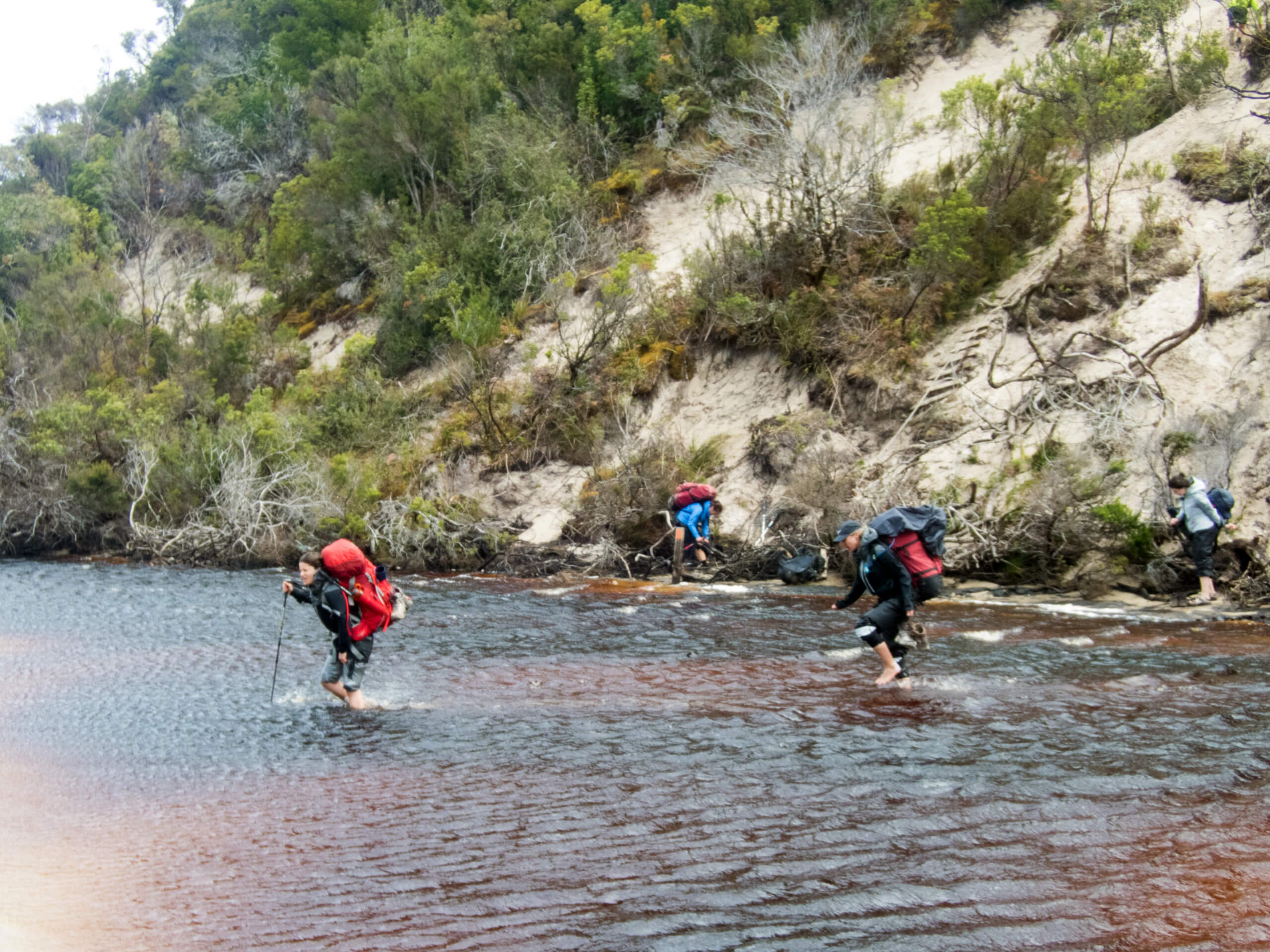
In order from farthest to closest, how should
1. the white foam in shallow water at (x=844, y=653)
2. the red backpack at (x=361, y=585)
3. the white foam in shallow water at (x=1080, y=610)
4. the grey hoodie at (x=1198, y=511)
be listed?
the white foam in shallow water at (x=1080, y=610) < the grey hoodie at (x=1198, y=511) < the white foam in shallow water at (x=844, y=653) < the red backpack at (x=361, y=585)

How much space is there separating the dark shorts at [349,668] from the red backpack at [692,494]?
7567 mm

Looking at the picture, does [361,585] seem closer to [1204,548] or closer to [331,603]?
[331,603]

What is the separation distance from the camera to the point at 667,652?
11883 millimetres

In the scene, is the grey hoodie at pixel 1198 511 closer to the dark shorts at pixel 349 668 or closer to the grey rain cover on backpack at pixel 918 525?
the grey rain cover on backpack at pixel 918 525

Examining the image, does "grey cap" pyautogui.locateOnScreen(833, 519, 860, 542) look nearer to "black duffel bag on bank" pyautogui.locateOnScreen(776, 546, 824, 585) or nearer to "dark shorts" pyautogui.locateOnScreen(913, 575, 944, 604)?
"dark shorts" pyautogui.locateOnScreen(913, 575, 944, 604)

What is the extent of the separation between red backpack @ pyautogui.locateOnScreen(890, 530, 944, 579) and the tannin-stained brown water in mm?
1211

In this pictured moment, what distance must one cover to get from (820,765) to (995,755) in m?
1.36

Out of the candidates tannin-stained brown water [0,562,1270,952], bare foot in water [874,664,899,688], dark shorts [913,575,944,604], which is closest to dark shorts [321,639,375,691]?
tannin-stained brown water [0,562,1270,952]

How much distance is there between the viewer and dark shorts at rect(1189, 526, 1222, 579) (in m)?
12.3

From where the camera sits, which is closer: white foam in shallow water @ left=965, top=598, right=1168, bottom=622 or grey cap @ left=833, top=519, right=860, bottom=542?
grey cap @ left=833, top=519, right=860, bottom=542

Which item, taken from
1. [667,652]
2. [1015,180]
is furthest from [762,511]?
[1015,180]

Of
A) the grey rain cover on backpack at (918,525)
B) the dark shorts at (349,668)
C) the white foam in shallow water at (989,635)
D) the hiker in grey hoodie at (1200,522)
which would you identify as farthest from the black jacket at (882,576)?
the hiker in grey hoodie at (1200,522)

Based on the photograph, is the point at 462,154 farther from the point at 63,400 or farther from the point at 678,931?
the point at 678,931

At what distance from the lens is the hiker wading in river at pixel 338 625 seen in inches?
361
